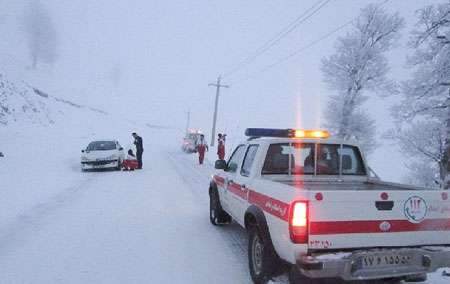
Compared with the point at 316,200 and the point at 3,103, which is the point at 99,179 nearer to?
the point at 316,200

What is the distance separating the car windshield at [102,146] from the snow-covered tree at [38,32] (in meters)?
80.8

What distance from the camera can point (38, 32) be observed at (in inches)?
3649

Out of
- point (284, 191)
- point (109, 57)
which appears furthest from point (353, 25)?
point (109, 57)

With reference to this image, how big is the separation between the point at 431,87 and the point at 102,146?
15.0m

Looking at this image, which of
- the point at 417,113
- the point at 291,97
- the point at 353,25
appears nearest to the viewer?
the point at 417,113

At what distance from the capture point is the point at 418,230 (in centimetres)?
469

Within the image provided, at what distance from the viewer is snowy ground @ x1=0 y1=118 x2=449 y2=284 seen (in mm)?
5660

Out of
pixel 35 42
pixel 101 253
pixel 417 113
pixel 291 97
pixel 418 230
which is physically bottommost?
pixel 101 253

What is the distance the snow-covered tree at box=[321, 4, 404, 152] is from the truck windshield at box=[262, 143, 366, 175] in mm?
27086

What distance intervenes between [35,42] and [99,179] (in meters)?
87.1

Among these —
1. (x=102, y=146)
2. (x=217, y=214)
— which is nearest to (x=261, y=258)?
(x=217, y=214)

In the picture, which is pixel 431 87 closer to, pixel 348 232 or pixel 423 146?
pixel 423 146

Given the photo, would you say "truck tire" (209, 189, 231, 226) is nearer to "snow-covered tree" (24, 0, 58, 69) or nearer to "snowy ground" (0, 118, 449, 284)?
"snowy ground" (0, 118, 449, 284)

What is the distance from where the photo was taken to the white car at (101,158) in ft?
61.9
